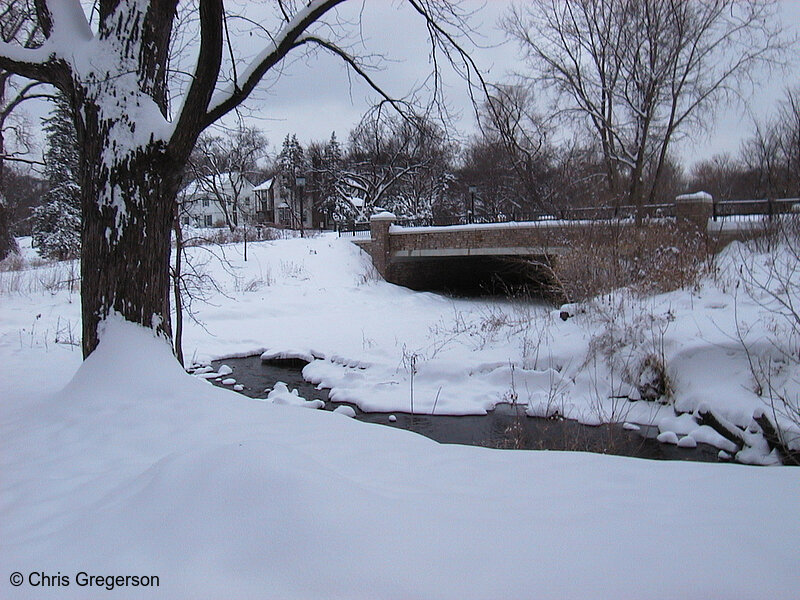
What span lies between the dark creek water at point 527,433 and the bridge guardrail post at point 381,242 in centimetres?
1408

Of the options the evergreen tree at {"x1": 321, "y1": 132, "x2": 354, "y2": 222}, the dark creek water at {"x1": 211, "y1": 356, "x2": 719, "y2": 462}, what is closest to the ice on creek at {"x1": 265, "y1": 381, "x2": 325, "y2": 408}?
the dark creek water at {"x1": 211, "y1": 356, "x2": 719, "y2": 462}

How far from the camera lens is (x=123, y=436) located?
3789 millimetres

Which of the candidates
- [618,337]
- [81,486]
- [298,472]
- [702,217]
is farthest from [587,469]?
[702,217]

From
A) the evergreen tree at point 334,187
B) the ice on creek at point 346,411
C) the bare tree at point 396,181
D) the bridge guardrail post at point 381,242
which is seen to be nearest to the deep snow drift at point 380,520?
the ice on creek at point 346,411

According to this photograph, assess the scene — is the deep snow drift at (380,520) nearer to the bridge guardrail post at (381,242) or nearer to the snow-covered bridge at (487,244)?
the snow-covered bridge at (487,244)

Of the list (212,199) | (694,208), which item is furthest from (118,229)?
(694,208)

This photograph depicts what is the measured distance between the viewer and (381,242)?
78.3 ft

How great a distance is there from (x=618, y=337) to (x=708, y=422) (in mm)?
2506

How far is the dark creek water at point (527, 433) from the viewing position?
707cm

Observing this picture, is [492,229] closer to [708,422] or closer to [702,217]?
[702,217]

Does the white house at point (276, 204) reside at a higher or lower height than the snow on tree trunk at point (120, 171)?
higher

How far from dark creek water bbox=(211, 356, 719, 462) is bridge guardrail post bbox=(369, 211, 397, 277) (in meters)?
14.1

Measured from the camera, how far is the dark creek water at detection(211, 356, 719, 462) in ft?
23.2

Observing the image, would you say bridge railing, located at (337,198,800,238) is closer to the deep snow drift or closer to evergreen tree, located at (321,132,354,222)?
the deep snow drift
